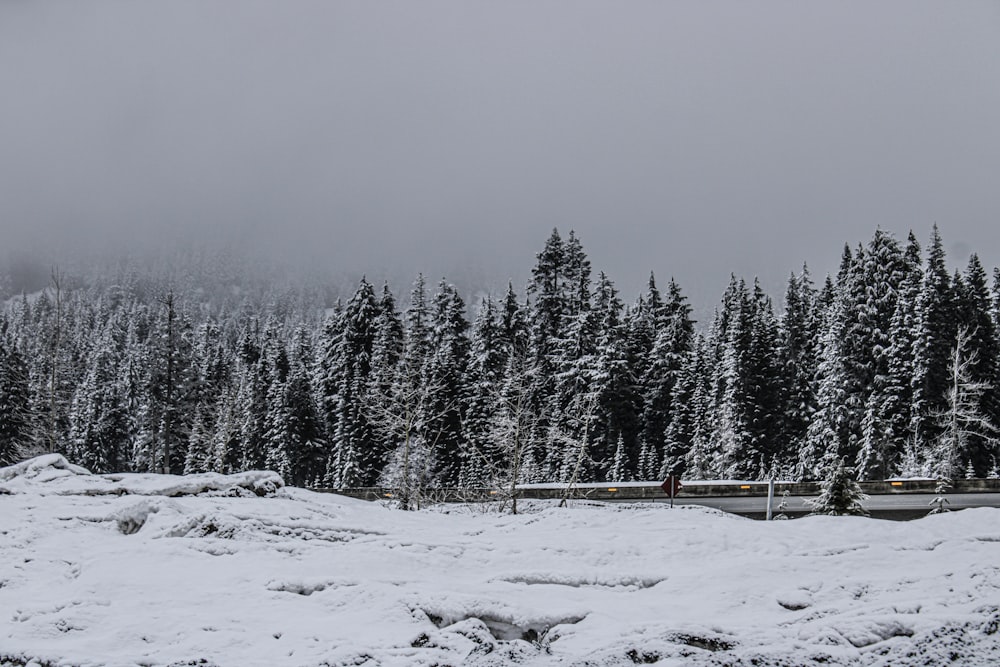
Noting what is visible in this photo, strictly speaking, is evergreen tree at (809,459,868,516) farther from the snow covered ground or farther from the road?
the road

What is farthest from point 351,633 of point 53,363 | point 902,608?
point 53,363

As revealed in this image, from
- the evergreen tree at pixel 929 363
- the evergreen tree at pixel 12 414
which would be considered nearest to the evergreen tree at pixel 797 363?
the evergreen tree at pixel 929 363

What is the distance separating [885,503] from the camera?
27156 mm

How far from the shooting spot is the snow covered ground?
8.59 m

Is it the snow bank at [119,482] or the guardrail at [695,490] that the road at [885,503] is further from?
the snow bank at [119,482]

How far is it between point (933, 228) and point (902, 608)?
135ft

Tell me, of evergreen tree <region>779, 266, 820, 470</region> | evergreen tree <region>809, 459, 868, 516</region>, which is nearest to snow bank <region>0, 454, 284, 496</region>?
evergreen tree <region>809, 459, 868, 516</region>

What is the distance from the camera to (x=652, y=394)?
51.5 meters

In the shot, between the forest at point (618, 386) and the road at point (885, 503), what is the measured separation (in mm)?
9160

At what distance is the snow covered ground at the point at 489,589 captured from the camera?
859 centimetres

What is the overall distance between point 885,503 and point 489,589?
69.0ft

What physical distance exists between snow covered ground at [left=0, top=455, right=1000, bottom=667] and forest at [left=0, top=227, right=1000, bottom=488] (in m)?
20.9

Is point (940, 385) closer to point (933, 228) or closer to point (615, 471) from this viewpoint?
point (933, 228)

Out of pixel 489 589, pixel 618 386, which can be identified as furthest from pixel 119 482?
pixel 618 386
